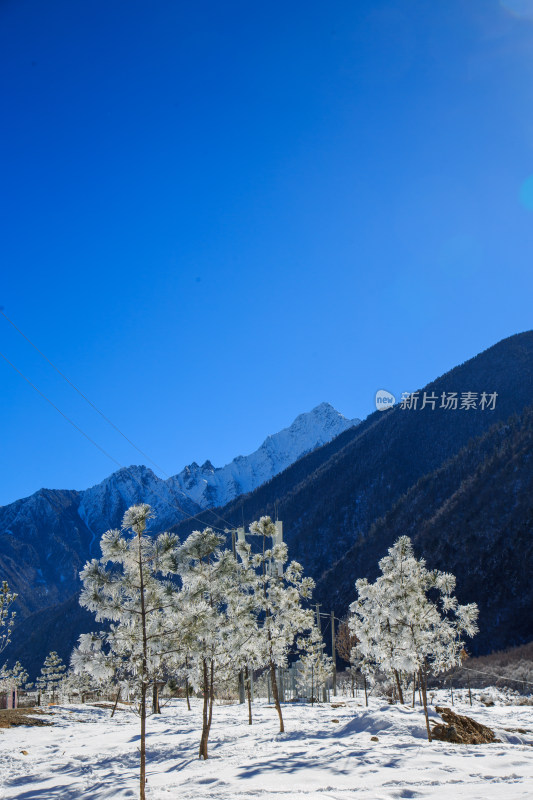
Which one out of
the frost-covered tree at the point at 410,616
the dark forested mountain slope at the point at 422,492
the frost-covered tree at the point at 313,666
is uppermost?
the dark forested mountain slope at the point at 422,492

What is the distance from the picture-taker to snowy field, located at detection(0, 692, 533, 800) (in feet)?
34.7

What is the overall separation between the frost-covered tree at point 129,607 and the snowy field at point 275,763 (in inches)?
107

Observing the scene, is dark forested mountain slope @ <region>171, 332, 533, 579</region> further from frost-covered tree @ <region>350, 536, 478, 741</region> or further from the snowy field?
the snowy field

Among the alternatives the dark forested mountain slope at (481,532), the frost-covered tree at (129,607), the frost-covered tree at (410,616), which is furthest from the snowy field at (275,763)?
the dark forested mountain slope at (481,532)

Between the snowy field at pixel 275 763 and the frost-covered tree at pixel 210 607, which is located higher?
the frost-covered tree at pixel 210 607

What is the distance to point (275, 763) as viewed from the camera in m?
13.4

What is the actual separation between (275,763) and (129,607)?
620cm

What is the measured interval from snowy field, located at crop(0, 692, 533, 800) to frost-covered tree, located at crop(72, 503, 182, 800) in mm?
2719

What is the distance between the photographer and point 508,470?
9012cm

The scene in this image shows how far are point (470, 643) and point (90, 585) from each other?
73.7 m

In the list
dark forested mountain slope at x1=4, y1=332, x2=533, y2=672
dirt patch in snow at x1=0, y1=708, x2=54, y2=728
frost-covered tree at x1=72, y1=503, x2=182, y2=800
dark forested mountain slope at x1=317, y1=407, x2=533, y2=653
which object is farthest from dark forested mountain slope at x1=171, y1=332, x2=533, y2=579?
frost-covered tree at x1=72, y1=503, x2=182, y2=800

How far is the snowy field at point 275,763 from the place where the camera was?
1058 cm

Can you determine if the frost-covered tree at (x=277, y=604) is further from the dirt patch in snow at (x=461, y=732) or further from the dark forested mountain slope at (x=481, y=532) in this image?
the dark forested mountain slope at (x=481, y=532)

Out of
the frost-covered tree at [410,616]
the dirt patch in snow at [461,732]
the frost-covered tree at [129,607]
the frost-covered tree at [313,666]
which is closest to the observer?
the frost-covered tree at [129,607]
